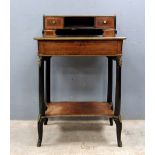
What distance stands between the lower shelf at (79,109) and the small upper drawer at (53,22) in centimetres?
59

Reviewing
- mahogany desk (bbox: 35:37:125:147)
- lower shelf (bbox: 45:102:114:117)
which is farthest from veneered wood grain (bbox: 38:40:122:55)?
lower shelf (bbox: 45:102:114:117)

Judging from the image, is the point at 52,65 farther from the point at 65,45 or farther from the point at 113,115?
the point at 113,115

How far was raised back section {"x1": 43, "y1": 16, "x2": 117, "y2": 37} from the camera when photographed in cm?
177

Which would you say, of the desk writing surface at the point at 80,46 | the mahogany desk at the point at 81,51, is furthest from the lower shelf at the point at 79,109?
the desk writing surface at the point at 80,46

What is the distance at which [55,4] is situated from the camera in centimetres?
198

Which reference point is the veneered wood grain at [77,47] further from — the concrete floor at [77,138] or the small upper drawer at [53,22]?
the concrete floor at [77,138]

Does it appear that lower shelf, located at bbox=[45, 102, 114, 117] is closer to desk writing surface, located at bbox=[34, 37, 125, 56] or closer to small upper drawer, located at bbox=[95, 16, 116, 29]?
desk writing surface, located at bbox=[34, 37, 125, 56]

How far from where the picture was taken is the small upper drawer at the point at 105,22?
179cm

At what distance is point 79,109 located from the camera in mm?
1789

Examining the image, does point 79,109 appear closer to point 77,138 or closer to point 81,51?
point 77,138

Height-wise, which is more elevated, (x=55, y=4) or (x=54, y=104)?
(x=55, y=4)
